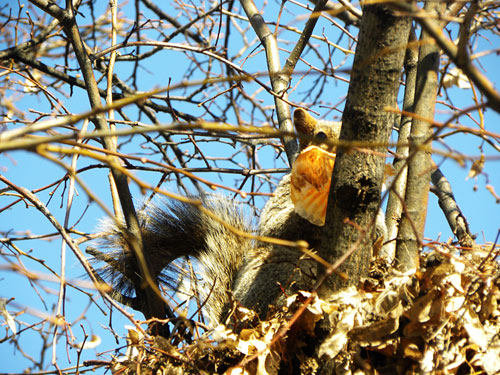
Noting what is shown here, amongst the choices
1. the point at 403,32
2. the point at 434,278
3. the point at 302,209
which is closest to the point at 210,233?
the point at 302,209

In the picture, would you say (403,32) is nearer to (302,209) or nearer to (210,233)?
(302,209)

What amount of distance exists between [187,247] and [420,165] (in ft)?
4.34

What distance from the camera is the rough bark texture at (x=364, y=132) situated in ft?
4.67

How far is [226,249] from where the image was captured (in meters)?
2.59

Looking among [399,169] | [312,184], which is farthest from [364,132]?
[399,169]

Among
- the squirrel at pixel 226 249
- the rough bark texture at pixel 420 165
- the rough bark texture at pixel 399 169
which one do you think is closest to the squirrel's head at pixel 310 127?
the squirrel at pixel 226 249

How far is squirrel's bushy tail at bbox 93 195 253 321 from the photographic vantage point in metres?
2.53

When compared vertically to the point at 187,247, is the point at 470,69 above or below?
below

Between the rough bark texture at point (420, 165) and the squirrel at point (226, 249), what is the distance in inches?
15.6

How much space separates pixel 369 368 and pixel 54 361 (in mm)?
941

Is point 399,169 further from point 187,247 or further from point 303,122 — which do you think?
point 187,247

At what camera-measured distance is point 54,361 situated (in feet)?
5.40

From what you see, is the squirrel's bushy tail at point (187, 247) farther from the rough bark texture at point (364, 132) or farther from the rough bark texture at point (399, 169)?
the rough bark texture at point (364, 132)

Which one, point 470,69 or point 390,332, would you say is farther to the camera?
point 390,332
